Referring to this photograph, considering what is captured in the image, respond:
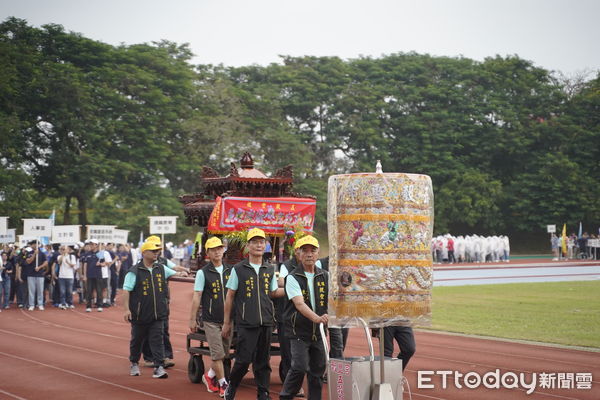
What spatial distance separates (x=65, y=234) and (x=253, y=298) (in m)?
19.0

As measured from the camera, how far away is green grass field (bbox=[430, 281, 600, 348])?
17250 millimetres

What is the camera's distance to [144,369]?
12891 millimetres

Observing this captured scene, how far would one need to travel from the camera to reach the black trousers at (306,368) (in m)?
8.66

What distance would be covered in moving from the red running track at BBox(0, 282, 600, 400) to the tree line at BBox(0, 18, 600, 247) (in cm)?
2909

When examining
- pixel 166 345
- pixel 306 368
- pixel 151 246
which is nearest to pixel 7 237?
pixel 166 345

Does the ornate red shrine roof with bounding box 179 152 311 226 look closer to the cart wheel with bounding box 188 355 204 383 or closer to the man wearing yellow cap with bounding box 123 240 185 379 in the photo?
the man wearing yellow cap with bounding box 123 240 185 379

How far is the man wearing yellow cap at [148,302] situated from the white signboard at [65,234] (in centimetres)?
1563

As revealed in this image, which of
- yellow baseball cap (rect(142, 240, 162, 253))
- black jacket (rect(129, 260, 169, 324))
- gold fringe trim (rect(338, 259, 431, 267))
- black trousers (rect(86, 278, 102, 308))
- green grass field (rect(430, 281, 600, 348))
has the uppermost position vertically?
yellow baseball cap (rect(142, 240, 162, 253))

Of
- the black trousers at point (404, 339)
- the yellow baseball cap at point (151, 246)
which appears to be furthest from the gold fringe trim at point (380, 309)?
→ the yellow baseball cap at point (151, 246)

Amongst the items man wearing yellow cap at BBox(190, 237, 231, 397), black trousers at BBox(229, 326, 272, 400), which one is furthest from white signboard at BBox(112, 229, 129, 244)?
black trousers at BBox(229, 326, 272, 400)

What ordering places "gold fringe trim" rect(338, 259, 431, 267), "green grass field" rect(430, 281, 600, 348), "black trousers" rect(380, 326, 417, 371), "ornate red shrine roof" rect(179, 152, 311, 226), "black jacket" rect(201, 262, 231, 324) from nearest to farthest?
1. "gold fringe trim" rect(338, 259, 431, 267)
2. "black trousers" rect(380, 326, 417, 371)
3. "black jacket" rect(201, 262, 231, 324)
4. "ornate red shrine roof" rect(179, 152, 311, 226)
5. "green grass field" rect(430, 281, 600, 348)

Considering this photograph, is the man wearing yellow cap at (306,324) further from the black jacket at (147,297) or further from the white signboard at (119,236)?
the white signboard at (119,236)

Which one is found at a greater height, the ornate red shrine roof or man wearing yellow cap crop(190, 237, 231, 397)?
the ornate red shrine roof

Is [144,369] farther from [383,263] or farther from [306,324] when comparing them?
[383,263]
